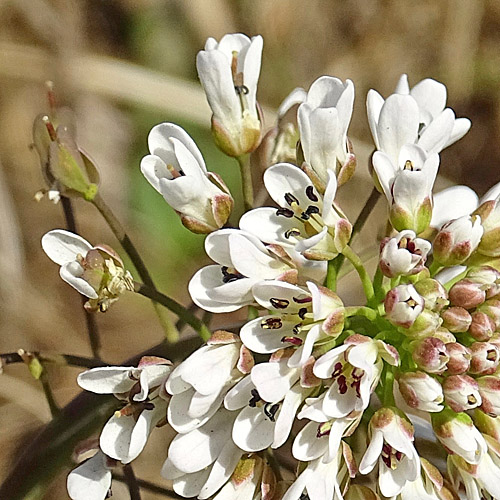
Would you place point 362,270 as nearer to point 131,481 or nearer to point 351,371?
point 351,371

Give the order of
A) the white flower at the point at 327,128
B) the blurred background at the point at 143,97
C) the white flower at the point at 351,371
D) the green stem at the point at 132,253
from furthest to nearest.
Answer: the blurred background at the point at 143,97 < the green stem at the point at 132,253 < the white flower at the point at 327,128 < the white flower at the point at 351,371

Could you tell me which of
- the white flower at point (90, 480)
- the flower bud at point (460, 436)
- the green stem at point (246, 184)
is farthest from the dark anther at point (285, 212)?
the white flower at point (90, 480)

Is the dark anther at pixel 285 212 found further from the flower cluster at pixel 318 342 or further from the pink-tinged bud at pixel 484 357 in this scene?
the pink-tinged bud at pixel 484 357

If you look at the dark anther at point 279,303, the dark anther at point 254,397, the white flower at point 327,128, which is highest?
the white flower at point 327,128

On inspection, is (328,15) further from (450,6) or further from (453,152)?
(453,152)

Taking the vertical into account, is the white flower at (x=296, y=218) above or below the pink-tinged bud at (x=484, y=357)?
above

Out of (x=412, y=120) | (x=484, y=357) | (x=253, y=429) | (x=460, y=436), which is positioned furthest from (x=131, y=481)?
(x=412, y=120)
